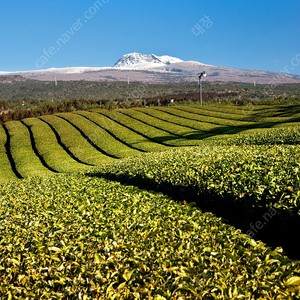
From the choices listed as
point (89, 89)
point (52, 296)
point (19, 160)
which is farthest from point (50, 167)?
point (89, 89)

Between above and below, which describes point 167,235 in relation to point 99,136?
below

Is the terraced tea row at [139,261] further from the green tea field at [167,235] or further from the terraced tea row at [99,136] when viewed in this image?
the terraced tea row at [99,136]

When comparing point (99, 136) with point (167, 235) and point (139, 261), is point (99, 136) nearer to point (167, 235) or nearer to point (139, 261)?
point (167, 235)

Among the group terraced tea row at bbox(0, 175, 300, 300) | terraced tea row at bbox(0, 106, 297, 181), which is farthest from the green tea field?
terraced tea row at bbox(0, 106, 297, 181)

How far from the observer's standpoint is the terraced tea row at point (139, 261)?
4656 mm

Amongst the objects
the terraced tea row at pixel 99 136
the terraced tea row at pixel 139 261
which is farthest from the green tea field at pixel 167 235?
the terraced tea row at pixel 99 136

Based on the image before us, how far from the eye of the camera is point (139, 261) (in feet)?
17.8

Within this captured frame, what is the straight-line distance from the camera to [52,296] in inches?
191

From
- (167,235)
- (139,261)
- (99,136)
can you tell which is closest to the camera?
(139,261)

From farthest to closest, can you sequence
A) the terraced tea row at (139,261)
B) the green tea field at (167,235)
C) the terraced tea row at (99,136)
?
1. the terraced tea row at (99,136)
2. the green tea field at (167,235)
3. the terraced tea row at (139,261)

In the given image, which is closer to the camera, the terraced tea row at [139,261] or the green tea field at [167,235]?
the terraced tea row at [139,261]

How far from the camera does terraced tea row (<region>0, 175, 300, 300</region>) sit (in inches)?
183

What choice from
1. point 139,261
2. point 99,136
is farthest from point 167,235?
point 99,136

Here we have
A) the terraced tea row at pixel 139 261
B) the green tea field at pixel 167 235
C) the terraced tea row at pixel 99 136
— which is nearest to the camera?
the terraced tea row at pixel 139 261
